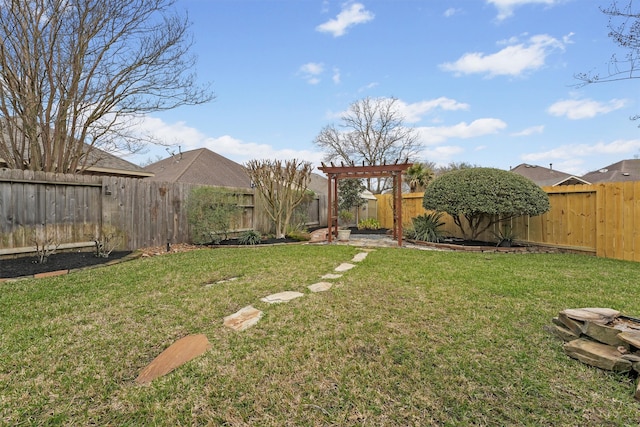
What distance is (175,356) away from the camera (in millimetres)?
2156

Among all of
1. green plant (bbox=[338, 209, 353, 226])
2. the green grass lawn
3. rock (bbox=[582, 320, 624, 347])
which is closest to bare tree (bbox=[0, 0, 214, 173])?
the green grass lawn

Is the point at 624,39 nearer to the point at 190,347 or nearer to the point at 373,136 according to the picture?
the point at 190,347

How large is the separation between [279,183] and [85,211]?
4.64 metres

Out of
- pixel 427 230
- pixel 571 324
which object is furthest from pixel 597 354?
pixel 427 230

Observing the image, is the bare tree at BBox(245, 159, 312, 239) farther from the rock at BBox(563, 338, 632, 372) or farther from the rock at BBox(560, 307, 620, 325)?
the rock at BBox(563, 338, 632, 372)

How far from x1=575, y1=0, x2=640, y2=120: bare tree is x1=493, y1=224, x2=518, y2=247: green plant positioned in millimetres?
3702

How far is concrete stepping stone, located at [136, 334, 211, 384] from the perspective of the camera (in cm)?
196

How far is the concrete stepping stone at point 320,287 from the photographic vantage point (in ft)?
12.1

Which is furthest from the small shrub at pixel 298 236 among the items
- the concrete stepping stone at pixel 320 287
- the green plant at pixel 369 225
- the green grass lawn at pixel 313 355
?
the concrete stepping stone at pixel 320 287

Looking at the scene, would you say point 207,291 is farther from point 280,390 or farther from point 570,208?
point 570,208

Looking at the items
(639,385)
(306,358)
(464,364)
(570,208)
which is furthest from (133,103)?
(570,208)

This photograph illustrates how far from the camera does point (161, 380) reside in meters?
1.89

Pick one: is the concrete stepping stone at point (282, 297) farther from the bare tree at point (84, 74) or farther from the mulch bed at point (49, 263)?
the bare tree at point (84, 74)

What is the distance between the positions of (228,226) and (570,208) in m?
8.27
